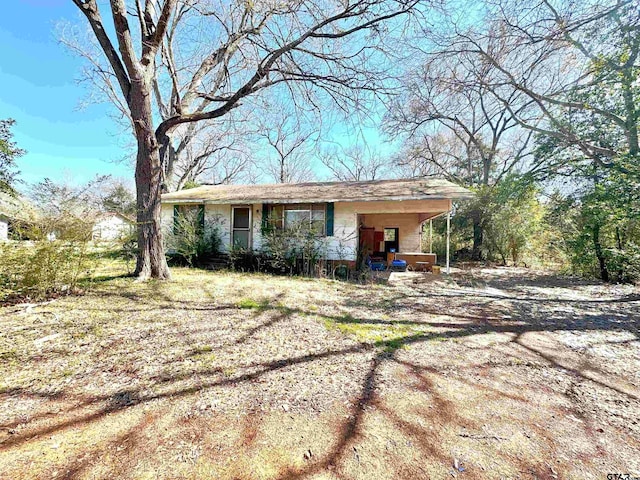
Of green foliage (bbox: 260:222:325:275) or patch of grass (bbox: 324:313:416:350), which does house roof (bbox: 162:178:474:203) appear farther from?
patch of grass (bbox: 324:313:416:350)

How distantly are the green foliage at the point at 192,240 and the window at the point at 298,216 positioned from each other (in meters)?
2.50

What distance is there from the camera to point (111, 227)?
558 centimetres

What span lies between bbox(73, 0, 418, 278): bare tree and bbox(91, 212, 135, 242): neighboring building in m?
0.58

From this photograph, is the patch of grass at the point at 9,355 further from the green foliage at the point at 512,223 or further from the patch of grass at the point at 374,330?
the green foliage at the point at 512,223

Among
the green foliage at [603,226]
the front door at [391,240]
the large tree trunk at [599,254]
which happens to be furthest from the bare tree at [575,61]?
the front door at [391,240]

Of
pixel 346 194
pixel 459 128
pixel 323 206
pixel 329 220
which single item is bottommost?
pixel 329 220

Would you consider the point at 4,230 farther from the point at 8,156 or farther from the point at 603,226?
the point at 603,226

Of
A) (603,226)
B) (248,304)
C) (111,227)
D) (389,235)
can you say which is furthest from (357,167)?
(248,304)

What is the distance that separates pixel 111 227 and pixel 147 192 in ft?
4.20

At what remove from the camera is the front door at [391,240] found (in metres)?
13.6

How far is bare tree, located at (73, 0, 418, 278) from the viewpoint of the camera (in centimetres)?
612

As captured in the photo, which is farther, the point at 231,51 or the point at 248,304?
the point at 231,51

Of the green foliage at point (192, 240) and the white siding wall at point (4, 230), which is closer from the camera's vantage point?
the white siding wall at point (4, 230)

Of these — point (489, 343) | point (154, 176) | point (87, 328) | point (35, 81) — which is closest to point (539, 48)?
point (489, 343)
